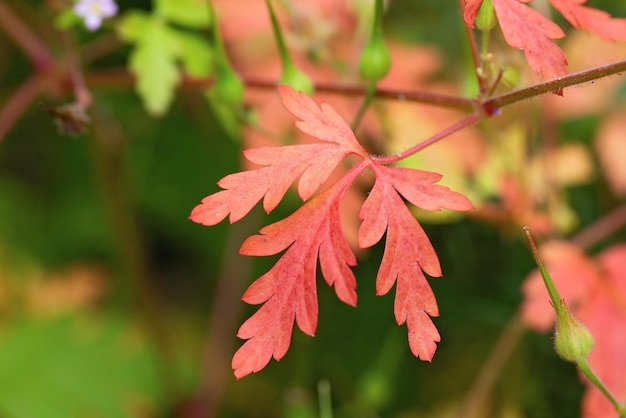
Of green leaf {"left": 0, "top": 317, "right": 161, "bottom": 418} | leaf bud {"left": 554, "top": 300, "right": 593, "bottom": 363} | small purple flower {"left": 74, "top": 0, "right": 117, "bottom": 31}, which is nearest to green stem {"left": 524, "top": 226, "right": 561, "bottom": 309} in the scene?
leaf bud {"left": 554, "top": 300, "right": 593, "bottom": 363}

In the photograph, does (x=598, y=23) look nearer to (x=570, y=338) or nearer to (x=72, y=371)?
(x=570, y=338)

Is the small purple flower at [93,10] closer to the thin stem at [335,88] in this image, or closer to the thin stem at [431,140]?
the thin stem at [335,88]

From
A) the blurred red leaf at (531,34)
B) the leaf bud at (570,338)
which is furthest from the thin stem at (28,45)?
the leaf bud at (570,338)

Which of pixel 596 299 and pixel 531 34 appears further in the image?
pixel 596 299

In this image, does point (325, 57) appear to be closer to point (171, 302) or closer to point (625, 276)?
point (625, 276)

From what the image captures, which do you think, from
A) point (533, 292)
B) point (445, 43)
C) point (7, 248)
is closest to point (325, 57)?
point (533, 292)

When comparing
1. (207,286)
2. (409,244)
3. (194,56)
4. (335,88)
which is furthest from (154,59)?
(207,286)
